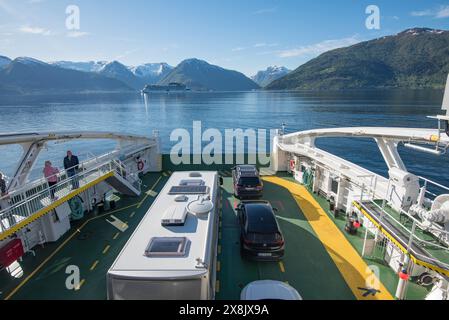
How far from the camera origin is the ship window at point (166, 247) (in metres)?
6.09

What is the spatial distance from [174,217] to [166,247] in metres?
1.27

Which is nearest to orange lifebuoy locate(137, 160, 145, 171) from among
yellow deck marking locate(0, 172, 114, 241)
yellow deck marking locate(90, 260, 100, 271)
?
yellow deck marking locate(0, 172, 114, 241)

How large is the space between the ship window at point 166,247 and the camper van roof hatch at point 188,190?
3081 millimetres

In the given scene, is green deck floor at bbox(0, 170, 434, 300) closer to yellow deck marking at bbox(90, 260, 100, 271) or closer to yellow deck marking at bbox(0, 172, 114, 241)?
yellow deck marking at bbox(90, 260, 100, 271)

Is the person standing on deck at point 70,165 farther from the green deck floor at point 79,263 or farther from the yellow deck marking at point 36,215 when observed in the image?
the green deck floor at point 79,263

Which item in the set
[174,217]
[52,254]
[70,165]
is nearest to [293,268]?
[174,217]

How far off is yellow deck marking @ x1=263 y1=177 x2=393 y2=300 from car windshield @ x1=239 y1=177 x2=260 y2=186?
2.79 m

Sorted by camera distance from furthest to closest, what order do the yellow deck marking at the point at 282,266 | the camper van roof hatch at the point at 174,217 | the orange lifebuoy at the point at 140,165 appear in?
the orange lifebuoy at the point at 140,165 < the yellow deck marking at the point at 282,266 < the camper van roof hatch at the point at 174,217

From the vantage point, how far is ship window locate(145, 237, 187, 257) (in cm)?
609

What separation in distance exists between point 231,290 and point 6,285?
777 cm

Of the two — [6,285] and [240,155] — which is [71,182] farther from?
[240,155]

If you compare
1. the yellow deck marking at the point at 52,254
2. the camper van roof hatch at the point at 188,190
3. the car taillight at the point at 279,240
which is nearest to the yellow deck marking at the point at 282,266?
the car taillight at the point at 279,240
